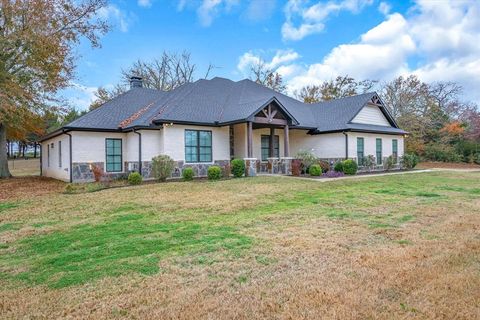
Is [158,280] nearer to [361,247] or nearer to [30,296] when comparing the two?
[30,296]

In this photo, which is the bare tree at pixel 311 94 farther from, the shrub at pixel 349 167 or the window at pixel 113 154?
the window at pixel 113 154

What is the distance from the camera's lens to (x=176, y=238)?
603cm

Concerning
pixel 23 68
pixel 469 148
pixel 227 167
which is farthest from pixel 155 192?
pixel 469 148

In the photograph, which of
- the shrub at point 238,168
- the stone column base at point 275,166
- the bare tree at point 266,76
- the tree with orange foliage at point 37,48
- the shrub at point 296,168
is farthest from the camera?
the bare tree at point 266,76

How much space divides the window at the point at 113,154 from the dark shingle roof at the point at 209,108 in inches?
32.0

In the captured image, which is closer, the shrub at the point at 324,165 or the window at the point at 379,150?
the shrub at the point at 324,165

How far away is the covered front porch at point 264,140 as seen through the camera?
56.6 ft

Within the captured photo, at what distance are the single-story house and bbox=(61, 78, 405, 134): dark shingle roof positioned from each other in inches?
2.2

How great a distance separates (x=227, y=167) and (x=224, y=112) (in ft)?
12.7

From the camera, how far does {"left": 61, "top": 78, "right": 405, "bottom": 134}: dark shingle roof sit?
17172mm

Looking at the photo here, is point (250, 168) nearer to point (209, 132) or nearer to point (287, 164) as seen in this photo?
point (287, 164)

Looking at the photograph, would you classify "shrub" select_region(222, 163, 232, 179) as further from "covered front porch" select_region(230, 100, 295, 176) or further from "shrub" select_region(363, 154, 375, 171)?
"shrub" select_region(363, 154, 375, 171)

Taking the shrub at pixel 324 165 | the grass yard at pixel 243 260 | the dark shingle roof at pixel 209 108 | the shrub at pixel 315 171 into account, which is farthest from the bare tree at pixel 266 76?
the grass yard at pixel 243 260

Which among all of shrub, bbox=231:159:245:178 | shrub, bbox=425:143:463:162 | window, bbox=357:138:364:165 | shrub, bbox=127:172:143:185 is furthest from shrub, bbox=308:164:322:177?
shrub, bbox=425:143:463:162
